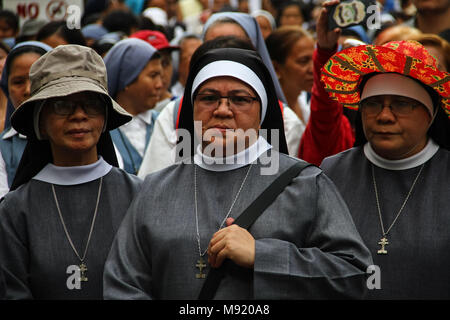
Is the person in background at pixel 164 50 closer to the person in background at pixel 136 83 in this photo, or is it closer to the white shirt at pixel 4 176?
the person in background at pixel 136 83

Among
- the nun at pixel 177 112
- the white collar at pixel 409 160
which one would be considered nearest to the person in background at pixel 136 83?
the nun at pixel 177 112

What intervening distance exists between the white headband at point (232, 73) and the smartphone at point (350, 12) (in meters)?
1.06

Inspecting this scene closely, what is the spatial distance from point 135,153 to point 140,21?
4.72m

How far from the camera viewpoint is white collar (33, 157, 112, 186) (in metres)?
4.10

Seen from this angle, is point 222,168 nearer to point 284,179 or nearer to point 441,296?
point 284,179

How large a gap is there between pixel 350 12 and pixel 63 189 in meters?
2.04

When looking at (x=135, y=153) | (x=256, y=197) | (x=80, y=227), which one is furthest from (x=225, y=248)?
(x=135, y=153)

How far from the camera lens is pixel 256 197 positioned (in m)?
3.73

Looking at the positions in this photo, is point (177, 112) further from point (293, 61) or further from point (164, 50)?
point (164, 50)

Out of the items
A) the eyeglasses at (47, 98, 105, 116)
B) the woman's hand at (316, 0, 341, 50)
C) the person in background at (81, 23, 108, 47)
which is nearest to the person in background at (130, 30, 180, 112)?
the person in background at (81, 23, 108, 47)

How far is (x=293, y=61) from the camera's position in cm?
662

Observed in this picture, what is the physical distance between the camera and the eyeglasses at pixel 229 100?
12.8 feet

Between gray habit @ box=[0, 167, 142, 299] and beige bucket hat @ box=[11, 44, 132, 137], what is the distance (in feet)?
1.15

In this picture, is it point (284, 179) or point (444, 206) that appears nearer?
point (284, 179)
